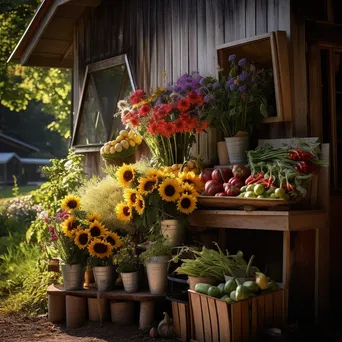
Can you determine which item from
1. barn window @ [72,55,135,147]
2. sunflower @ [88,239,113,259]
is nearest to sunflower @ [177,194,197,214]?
sunflower @ [88,239,113,259]

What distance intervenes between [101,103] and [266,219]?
4300 mm

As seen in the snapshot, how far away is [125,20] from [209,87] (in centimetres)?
251

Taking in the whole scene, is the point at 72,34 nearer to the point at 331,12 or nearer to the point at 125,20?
the point at 125,20

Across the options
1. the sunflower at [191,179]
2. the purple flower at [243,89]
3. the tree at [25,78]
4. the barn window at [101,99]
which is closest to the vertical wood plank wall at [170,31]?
the barn window at [101,99]

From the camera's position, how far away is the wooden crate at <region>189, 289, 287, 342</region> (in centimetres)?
534

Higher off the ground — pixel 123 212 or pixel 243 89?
pixel 243 89

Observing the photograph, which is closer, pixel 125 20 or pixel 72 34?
pixel 125 20

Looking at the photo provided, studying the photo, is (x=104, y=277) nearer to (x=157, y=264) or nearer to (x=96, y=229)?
(x=96, y=229)

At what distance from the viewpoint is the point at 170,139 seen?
24.2ft

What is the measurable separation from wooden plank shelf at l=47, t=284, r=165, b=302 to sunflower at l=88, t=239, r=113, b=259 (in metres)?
0.38

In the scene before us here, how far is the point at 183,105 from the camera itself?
6.98m

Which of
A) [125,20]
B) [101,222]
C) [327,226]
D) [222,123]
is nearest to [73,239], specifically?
[101,222]

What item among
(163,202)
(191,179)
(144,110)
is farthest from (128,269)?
(144,110)

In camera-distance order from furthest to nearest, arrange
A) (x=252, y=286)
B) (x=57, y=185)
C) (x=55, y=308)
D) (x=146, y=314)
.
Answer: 1. (x=57, y=185)
2. (x=55, y=308)
3. (x=146, y=314)
4. (x=252, y=286)
